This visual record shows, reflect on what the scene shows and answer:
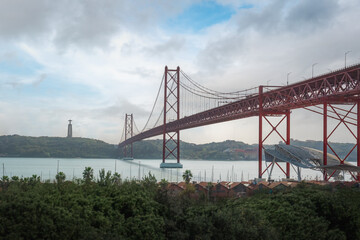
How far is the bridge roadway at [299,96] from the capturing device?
21592 millimetres

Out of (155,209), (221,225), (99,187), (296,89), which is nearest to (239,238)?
(221,225)

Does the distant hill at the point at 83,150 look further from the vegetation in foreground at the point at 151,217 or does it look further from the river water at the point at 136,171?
the vegetation in foreground at the point at 151,217

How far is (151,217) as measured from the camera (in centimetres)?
1166

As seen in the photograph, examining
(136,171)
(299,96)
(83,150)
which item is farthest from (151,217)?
(83,150)

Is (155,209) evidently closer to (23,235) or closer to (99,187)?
(99,187)

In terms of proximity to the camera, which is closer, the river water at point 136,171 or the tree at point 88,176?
the tree at point 88,176

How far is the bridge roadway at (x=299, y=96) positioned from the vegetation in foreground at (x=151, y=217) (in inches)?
343

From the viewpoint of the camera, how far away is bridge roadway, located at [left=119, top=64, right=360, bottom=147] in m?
21.6

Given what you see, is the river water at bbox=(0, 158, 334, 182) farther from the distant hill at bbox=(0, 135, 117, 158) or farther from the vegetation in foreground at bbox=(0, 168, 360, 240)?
the distant hill at bbox=(0, 135, 117, 158)

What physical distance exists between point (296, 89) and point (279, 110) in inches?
198

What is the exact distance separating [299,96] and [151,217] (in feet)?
59.7

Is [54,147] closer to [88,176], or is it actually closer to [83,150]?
[83,150]

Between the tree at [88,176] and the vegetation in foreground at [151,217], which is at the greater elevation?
the tree at [88,176]

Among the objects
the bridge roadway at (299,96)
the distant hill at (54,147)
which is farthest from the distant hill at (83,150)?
the bridge roadway at (299,96)
